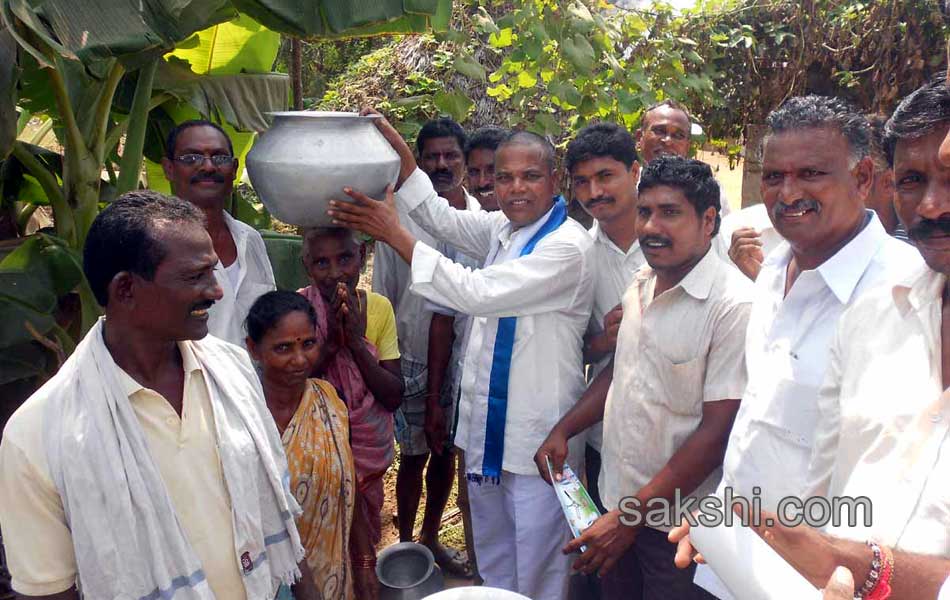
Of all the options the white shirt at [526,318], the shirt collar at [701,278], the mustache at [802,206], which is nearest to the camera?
the mustache at [802,206]

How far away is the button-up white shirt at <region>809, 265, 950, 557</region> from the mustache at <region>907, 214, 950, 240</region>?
0.08m

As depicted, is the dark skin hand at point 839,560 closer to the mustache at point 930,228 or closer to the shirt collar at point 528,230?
the mustache at point 930,228

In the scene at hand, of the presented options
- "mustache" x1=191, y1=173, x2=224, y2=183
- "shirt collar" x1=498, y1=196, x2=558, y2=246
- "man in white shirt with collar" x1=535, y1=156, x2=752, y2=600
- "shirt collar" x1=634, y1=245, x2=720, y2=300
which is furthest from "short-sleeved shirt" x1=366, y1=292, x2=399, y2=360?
"shirt collar" x1=634, y1=245, x2=720, y2=300

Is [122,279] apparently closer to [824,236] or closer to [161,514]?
[161,514]

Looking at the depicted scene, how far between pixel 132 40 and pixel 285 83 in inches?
72.4

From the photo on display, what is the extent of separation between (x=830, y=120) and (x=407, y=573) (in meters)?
2.24

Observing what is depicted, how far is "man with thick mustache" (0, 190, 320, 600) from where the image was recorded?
1645 mm

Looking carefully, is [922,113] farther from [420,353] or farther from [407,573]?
[420,353]

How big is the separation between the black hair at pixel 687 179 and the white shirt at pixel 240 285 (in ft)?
4.61

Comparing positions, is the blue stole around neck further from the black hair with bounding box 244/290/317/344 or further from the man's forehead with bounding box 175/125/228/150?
the man's forehead with bounding box 175/125/228/150

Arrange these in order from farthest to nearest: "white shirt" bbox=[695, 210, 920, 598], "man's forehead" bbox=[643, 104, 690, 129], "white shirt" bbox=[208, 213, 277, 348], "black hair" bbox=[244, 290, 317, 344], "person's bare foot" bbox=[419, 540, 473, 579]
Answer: "person's bare foot" bbox=[419, 540, 473, 579]
"man's forehead" bbox=[643, 104, 690, 129]
"white shirt" bbox=[208, 213, 277, 348]
"black hair" bbox=[244, 290, 317, 344]
"white shirt" bbox=[695, 210, 920, 598]

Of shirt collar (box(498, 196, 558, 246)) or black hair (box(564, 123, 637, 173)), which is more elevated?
black hair (box(564, 123, 637, 173))

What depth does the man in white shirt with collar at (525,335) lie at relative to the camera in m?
2.89

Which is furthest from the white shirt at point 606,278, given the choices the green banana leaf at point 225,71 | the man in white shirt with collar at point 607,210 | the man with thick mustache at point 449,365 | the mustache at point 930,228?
the green banana leaf at point 225,71
